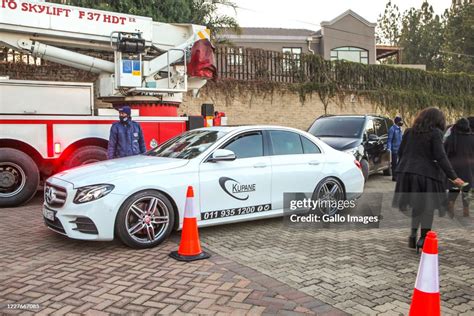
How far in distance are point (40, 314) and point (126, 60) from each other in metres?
6.42

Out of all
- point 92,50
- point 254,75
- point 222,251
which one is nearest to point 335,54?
point 254,75

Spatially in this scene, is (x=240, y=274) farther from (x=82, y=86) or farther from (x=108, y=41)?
(x=108, y=41)

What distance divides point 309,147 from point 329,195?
80cm

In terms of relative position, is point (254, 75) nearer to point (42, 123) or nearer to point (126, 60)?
point (126, 60)

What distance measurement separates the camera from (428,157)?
5141mm

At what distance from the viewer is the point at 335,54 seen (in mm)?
38250

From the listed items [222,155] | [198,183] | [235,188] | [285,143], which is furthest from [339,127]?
[198,183]

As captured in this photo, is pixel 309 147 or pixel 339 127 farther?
pixel 339 127

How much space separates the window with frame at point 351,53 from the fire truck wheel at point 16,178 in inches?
1325

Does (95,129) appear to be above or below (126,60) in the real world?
below

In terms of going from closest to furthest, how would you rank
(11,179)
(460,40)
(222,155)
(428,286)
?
(428,286) < (222,155) < (11,179) < (460,40)

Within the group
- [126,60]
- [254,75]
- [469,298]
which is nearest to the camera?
[469,298]

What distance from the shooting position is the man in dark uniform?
757cm

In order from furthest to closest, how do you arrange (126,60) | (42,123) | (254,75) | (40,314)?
1. (254,75)
2. (126,60)
3. (42,123)
4. (40,314)
